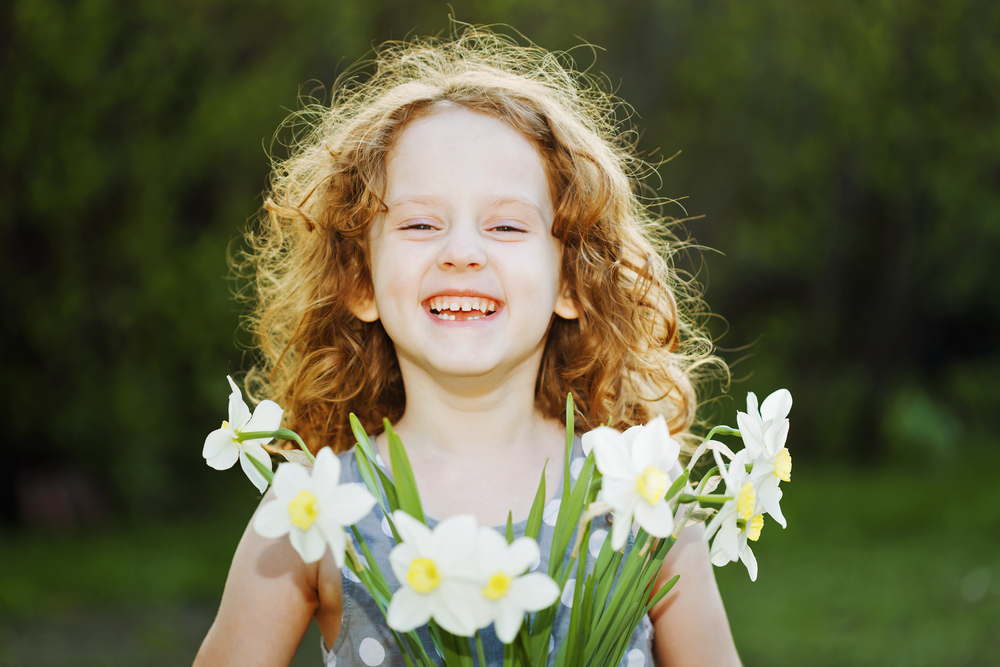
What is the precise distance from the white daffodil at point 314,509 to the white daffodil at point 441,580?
0.07 m

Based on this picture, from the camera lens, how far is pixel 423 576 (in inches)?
32.0

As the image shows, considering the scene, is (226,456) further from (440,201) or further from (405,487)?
(440,201)

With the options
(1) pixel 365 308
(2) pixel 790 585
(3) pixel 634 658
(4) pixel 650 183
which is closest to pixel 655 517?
(3) pixel 634 658

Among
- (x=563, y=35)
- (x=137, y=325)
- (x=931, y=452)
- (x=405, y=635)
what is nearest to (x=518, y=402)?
(x=405, y=635)

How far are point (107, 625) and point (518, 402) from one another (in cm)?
384

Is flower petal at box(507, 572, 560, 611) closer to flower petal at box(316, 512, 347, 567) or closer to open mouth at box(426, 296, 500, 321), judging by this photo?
flower petal at box(316, 512, 347, 567)

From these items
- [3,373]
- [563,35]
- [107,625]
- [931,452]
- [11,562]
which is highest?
[563,35]

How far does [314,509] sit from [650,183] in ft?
19.5

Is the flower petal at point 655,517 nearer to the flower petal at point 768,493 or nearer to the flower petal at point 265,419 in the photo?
the flower petal at point 768,493

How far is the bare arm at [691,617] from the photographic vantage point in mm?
1366

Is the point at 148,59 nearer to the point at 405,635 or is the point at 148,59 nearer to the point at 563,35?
the point at 563,35

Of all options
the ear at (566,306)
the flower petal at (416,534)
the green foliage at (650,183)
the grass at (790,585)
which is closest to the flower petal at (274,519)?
the flower petal at (416,534)

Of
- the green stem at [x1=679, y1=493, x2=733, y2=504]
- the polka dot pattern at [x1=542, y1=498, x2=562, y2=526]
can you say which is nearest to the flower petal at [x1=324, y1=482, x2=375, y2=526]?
the green stem at [x1=679, y1=493, x2=733, y2=504]

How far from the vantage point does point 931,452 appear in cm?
697
